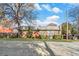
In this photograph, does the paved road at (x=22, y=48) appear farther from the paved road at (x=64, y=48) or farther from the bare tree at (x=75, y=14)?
the bare tree at (x=75, y=14)

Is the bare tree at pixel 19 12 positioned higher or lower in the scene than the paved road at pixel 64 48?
higher

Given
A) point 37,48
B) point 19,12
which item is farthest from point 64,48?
point 19,12

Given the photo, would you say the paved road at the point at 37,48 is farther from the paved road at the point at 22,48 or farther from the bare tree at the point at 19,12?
the bare tree at the point at 19,12

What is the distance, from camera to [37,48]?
2854 mm

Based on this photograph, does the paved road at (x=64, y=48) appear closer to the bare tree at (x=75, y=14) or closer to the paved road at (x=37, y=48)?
the paved road at (x=37, y=48)

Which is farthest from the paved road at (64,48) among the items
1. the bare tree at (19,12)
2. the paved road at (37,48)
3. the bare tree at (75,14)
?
the bare tree at (19,12)

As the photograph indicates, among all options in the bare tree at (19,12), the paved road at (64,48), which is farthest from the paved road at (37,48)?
the bare tree at (19,12)

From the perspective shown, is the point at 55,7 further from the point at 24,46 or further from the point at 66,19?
the point at 24,46

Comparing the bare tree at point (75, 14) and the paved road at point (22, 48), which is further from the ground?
the bare tree at point (75, 14)

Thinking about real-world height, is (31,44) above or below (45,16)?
below

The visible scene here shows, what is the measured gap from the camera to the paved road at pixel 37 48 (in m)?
2.80

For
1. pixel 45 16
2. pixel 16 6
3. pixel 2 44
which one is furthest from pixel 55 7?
pixel 2 44

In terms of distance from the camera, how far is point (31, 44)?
285 centimetres

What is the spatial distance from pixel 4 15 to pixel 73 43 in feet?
2.56
